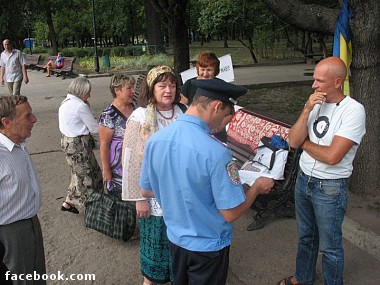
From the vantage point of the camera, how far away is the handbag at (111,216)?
12.6 ft

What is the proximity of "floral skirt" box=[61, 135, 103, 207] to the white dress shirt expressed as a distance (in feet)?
0.31

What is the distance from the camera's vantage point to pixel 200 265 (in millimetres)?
2111

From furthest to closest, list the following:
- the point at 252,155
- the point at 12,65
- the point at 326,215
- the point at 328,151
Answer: the point at 12,65, the point at 252,155, the point at 326,215, the point at 328,151

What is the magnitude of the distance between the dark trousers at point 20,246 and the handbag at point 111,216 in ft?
4.47

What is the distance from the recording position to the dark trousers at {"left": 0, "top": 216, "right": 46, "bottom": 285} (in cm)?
237

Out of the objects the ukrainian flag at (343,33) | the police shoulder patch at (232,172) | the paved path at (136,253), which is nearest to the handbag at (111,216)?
the paved path at (136,253)

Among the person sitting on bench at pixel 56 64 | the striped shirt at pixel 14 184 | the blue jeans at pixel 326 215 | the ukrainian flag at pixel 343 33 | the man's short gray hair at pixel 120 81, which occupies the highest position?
the ukrainian flag at pixel 343 33

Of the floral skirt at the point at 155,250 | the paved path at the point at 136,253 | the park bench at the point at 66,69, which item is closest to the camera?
the floral skirt at the point at 155,250

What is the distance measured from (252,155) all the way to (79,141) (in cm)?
207

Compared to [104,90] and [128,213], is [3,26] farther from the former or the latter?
[128,213]

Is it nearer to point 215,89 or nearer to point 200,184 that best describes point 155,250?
point 200,184

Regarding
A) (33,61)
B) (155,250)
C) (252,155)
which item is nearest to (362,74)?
(252,155)

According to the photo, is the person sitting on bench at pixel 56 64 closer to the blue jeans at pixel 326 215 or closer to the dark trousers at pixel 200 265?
the blue jeans at pixel 326 215

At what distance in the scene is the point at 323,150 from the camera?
2.58 meters
